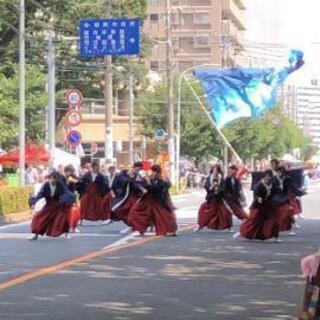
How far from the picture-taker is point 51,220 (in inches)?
755

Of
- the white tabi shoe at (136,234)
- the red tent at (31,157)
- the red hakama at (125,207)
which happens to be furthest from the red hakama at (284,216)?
the red tent at (31,157)

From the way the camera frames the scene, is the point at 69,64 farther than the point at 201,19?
No

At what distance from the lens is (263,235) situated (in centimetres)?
1884

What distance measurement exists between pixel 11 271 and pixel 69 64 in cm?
4042

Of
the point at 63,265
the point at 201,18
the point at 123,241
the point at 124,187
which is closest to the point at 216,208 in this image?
the point at 124,187

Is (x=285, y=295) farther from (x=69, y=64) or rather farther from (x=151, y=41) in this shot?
(x=151, y=41)

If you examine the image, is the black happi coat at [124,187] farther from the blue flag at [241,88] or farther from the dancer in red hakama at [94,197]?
the blue flag at [241,88]

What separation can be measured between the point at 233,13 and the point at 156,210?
272ft

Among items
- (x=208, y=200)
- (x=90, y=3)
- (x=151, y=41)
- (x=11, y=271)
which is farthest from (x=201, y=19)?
(x=11, y=271)

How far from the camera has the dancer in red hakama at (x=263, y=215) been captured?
18.8 meters

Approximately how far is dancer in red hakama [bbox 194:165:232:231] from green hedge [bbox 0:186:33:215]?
7.98 m

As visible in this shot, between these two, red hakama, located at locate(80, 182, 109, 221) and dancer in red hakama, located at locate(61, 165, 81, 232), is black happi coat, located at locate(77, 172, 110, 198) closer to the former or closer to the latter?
red hakama, located at locate(80, 182, 109, 221)

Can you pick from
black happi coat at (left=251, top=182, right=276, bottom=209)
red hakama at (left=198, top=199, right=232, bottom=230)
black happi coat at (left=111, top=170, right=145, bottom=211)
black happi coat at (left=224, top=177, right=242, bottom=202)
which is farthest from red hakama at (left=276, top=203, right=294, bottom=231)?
black happi coat at (left=111, top=170, right=145, bottom=211)

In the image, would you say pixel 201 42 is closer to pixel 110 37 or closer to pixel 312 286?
pixel 110 37
